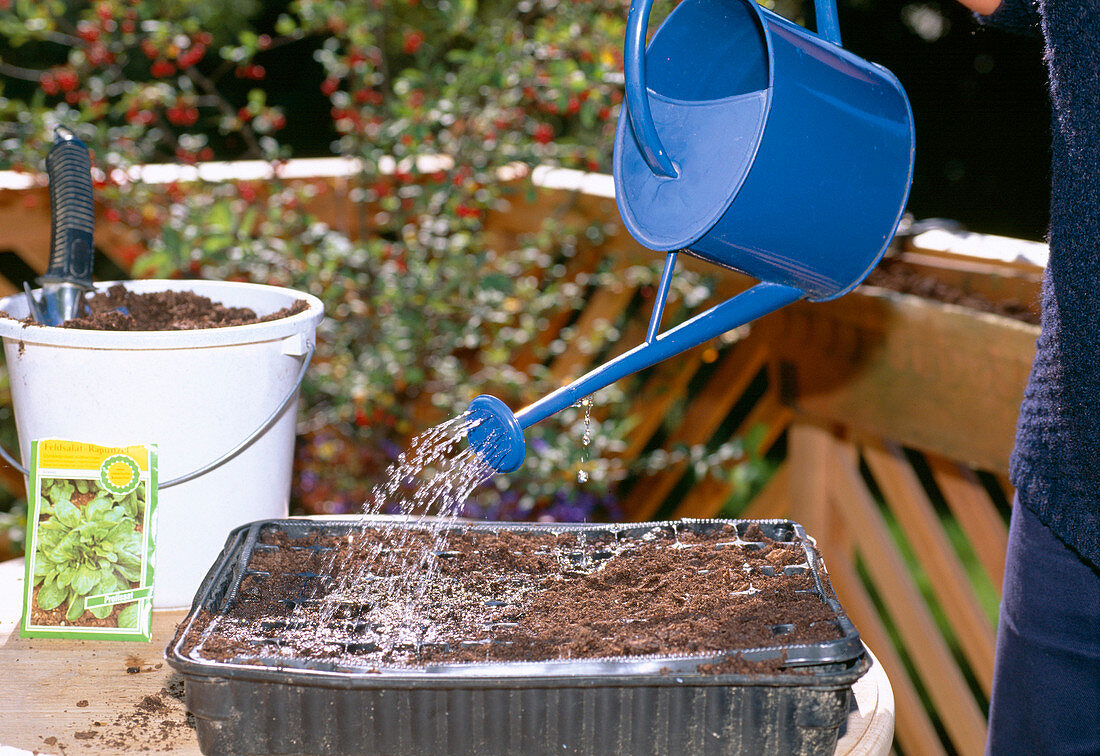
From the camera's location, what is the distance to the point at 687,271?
2027mm

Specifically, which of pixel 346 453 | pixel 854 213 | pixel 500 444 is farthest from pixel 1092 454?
pixel 346 453

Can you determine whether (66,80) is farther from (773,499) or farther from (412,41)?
(773,499)

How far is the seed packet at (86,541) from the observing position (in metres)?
0.89

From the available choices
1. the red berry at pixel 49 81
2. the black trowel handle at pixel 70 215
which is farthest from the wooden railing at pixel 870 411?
the black trowel handle at pixel 70 215

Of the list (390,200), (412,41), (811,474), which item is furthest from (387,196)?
(811,474)

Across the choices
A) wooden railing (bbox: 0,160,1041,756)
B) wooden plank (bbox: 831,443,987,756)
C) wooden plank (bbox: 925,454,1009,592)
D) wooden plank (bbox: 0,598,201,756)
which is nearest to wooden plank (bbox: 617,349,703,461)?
wooden railing (bbox: 0,160,1041,756)

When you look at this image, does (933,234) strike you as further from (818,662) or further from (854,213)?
(818,662)

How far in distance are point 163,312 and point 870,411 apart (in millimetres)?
1019

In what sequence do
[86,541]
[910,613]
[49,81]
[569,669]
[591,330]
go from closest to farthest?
[569,669] < [86,541] < [910,613] < [49,81] < [591,330]

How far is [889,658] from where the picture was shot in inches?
71.0

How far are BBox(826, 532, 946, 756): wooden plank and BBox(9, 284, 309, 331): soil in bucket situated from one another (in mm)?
1188

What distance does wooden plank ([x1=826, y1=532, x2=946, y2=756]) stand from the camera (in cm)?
176

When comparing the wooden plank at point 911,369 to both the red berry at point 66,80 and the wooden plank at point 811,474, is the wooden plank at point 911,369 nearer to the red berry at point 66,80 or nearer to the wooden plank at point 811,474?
the wooden plank at point 811,474

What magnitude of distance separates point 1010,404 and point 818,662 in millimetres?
783
